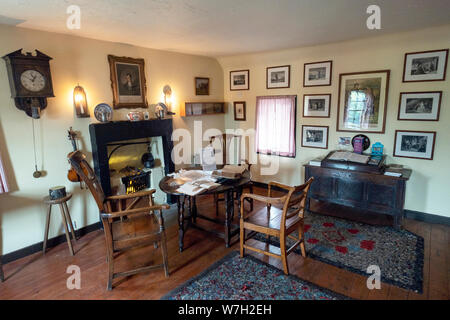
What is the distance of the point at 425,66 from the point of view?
3207 mm

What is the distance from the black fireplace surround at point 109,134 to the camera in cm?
325

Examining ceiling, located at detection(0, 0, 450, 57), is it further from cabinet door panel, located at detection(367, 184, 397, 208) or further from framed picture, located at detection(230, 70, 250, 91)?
cabinet door panel, located at detection(367, 184, 397, 208)

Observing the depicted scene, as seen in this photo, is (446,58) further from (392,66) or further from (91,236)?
(91,236)

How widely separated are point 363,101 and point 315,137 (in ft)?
2.87

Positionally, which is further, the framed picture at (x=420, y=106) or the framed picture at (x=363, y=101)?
the framed picture at (x=363, y=101)

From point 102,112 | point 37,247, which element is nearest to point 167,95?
point 102,112

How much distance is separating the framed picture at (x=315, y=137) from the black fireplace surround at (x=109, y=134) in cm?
234

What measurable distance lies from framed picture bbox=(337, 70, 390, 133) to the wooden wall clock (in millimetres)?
3845

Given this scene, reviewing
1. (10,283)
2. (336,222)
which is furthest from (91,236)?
(336,222)

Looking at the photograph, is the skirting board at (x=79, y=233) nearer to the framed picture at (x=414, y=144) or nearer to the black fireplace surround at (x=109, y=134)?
the black fireplace surround at (x=109, y=134)

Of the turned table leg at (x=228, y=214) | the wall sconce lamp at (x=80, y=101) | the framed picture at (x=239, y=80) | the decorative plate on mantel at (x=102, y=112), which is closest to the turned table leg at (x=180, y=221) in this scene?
the turned table leg at (x=228, y=214)

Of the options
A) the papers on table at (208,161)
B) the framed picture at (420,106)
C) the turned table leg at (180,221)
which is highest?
the framed picture at (420,106)

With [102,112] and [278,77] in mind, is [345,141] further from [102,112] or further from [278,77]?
[102,112]

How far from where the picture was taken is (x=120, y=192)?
3551 mm
